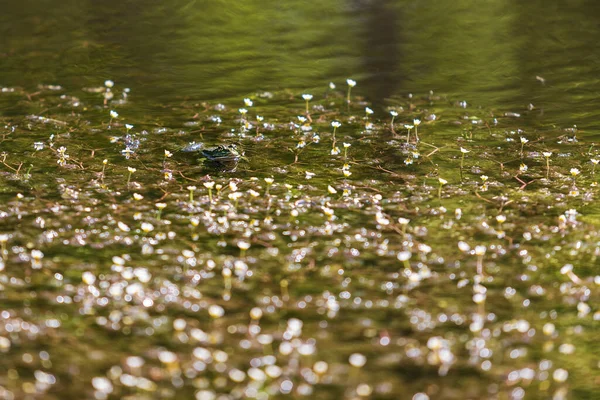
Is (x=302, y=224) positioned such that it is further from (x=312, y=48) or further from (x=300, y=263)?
(x=312, y=48)

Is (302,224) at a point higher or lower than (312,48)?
higher

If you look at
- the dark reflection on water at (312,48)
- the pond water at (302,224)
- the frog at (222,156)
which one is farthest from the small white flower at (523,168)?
the frog at (222,156)

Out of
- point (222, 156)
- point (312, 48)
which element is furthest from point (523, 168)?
point (312, 48)

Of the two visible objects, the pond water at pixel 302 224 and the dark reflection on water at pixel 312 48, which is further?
the dark reflection on water at pixel 312 48

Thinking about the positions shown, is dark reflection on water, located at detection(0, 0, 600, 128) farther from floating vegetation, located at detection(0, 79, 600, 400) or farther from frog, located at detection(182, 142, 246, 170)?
frog, located at detection(182, 142, 246, 170)

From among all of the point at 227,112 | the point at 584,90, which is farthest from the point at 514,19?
the point at 227,112

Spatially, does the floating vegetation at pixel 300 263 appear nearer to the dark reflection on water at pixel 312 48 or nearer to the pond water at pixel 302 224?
the pond water at pixel 302 224
